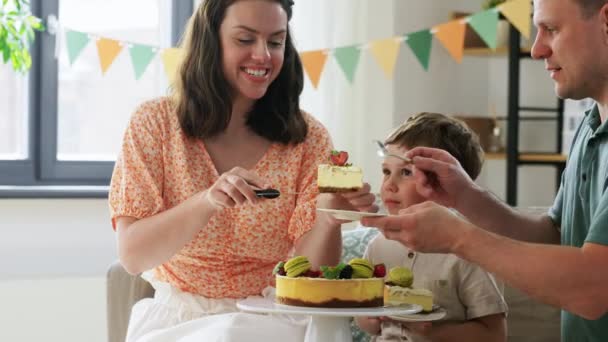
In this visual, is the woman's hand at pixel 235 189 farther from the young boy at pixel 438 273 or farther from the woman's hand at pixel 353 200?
the young boy at pixel 438 273

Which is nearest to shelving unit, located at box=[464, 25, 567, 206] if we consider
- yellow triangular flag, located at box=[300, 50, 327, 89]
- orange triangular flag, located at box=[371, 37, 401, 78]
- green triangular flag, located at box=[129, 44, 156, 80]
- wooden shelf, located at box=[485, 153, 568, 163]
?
wooden shelf, located at box=[485, 153, 568, 163]

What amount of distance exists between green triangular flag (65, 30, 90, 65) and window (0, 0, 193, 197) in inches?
3.1

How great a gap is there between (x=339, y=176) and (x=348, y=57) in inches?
72.3

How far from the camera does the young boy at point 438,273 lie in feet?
6.88

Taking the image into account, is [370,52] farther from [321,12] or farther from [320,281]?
[320,281]

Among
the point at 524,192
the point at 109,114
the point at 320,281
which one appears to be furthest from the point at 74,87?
the point at 320,281

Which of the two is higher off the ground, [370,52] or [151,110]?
[370,52]

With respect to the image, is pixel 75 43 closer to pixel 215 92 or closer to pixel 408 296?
pixel 215 92

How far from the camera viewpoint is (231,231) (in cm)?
234

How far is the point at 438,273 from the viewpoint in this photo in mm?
2195

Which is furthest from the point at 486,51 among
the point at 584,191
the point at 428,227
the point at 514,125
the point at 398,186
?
the point at 428,227

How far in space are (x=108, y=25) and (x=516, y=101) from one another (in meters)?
1.68

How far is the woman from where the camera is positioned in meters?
2.31

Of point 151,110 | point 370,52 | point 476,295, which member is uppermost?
point 370,52
